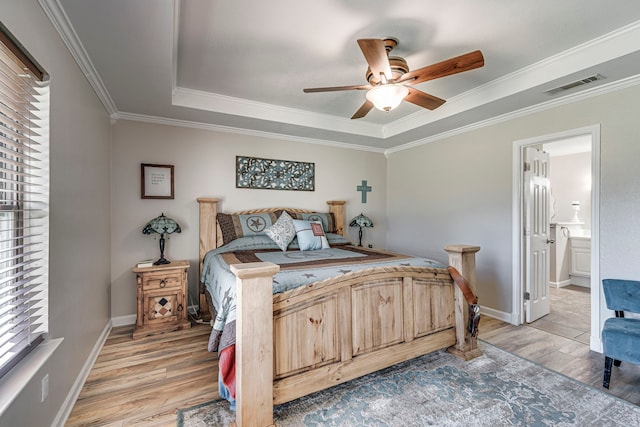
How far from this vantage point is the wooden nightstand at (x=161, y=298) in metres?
2.94

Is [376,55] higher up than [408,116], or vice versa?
[408,116]

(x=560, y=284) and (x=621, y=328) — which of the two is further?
(x=560, y=284)

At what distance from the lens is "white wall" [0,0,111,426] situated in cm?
140

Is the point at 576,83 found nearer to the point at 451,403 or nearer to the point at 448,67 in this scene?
the point at 448,67

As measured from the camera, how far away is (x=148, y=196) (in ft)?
11.1

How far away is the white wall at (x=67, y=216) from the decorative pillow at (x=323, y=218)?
2.14 meters

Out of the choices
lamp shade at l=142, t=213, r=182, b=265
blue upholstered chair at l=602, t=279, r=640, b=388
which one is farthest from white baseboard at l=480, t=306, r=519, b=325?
lamp shade at l=142, t=213, r=182, b=265

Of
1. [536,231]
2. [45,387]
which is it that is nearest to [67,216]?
[45,387]

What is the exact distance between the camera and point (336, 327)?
6.46 ft

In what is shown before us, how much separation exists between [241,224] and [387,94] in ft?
7.28

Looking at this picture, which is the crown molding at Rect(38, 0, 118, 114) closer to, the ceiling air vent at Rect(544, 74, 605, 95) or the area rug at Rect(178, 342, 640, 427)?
the area rug at Rect(178, 342, 640, 427)

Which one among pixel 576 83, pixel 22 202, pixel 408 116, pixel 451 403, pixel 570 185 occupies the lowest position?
pixel 451 403

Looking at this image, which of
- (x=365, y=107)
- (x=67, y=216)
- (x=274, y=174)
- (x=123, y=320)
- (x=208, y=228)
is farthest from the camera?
(x=274, y=174)

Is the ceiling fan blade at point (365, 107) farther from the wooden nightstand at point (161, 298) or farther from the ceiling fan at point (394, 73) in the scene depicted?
the wooden nightstand at point (161, 298)
